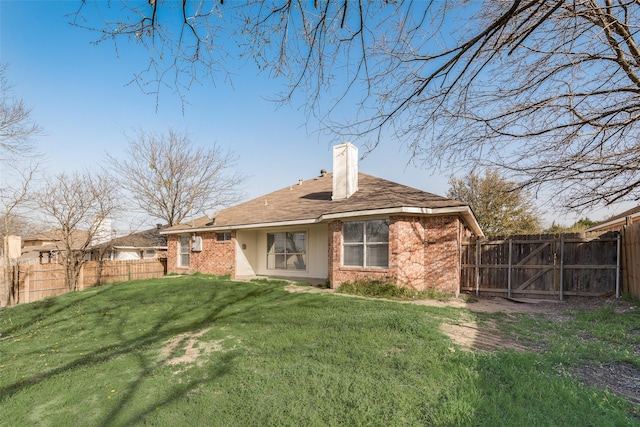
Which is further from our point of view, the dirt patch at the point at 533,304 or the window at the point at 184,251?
the window at the point at 184,251

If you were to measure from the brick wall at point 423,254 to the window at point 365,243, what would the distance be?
259 millimetres

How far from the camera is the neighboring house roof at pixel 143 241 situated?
23514 mm

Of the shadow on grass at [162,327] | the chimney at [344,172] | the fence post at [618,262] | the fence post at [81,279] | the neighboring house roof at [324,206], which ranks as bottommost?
the fence post at [81,279]

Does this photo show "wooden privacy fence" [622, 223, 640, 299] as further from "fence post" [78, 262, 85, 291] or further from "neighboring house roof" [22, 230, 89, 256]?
"fence post" [78, 262, 85, 291]

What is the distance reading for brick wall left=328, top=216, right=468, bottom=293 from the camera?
9750 mm

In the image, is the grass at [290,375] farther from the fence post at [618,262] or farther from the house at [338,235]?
the house at [338,235]

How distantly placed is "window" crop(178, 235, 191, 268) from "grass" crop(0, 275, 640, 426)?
9.82 metres

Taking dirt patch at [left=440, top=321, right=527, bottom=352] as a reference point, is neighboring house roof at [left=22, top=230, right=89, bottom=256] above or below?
above

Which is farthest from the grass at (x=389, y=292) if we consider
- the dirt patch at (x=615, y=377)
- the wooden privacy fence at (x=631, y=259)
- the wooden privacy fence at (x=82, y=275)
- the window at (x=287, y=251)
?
the wooden privacy fence at (x=82, y=275)

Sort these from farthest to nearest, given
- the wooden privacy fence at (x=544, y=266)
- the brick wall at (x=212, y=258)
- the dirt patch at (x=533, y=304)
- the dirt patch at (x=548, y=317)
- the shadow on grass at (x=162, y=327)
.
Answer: the brick wall at (x=212, y=258), the wooden privacy fence at (x=544, y=266), the dirt patch at (x=533, y=304), the shadow on grass at (x=162, y=327), the dirt patch at (x=548, y=317)

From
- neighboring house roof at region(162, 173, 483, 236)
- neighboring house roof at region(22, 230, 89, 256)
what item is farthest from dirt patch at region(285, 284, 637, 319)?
neighboring house roof at region(22, 230, 89, 256)

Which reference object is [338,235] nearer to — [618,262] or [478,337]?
[478,337]

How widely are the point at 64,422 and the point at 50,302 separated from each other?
997 centimetres

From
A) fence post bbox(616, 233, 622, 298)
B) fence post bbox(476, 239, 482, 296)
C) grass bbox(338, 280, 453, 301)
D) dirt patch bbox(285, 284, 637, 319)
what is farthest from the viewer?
fence post bbox(476, 239, 482, 296)
